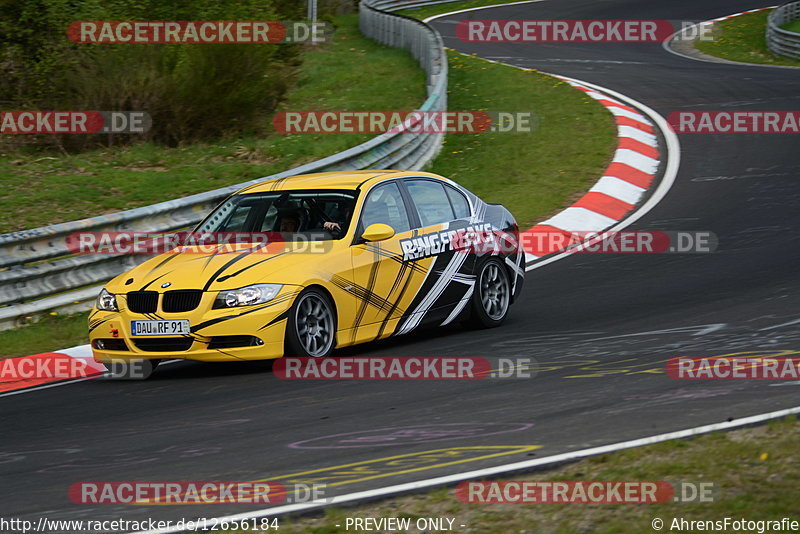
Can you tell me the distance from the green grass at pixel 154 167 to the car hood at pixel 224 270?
13.2ft

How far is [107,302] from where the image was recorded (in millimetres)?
8289

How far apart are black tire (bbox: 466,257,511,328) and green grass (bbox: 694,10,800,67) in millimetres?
19070

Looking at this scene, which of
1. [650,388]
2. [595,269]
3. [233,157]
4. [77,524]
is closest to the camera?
[77,524]

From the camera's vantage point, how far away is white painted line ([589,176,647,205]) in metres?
14.8

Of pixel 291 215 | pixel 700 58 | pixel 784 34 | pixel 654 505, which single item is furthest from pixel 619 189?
pixel 784 34

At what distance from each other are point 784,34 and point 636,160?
532 inches

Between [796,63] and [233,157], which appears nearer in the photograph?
[233,157]

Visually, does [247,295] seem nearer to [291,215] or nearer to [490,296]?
[291,215]

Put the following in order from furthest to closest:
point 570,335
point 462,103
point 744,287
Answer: point 462,103
point 744,287
point 570,335

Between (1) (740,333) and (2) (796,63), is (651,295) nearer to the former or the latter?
(1) (740,333)

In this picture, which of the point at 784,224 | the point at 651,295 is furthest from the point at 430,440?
the point at 784,224

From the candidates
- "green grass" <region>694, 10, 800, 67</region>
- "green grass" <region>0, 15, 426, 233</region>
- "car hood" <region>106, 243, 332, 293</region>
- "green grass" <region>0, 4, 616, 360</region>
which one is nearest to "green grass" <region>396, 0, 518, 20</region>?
"green grass" <region>694, 10, 800, 67</region>

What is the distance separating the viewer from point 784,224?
1279 cm

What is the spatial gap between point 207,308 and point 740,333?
3.95 meters
